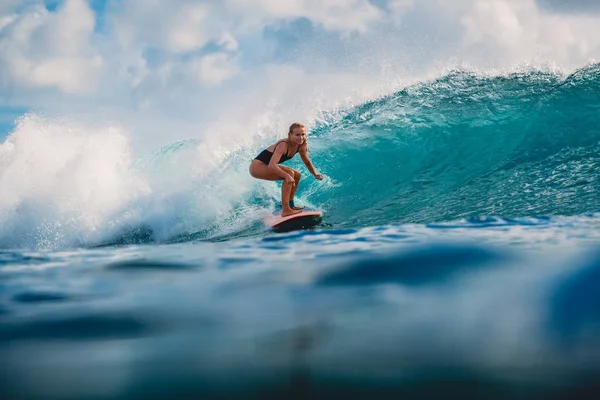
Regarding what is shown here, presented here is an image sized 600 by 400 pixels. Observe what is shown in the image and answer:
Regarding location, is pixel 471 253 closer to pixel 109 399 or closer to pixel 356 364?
pixel 356 364

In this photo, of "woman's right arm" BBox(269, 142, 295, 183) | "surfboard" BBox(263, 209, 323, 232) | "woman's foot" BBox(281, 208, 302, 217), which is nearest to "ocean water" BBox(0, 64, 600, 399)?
"surfboard" BBox(263, 209, 323, 232)

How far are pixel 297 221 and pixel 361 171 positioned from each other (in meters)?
3.25

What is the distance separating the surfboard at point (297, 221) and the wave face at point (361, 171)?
27 cm

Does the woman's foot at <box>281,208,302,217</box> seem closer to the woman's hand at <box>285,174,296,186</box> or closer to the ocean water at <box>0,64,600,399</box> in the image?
the woman's hand at <box>285,174,296,186</box>

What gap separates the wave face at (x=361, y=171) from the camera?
8.48m

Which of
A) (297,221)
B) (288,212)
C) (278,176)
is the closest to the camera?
(297,221)

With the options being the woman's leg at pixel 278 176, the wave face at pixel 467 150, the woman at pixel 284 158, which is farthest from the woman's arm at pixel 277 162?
the wave face at pixel 467 150

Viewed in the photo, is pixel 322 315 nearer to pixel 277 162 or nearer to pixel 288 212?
pixel 288 212

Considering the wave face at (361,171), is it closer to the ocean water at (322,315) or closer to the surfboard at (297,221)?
the surfboard at (297,221)

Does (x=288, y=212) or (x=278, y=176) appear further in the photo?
(x=278, y=176)

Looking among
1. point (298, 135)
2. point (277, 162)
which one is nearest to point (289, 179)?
point (277, 162)

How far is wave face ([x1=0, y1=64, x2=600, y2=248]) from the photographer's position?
848 cm

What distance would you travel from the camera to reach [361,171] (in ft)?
33.4

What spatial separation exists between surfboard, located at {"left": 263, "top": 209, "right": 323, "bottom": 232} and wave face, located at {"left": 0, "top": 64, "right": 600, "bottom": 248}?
0.88ft
